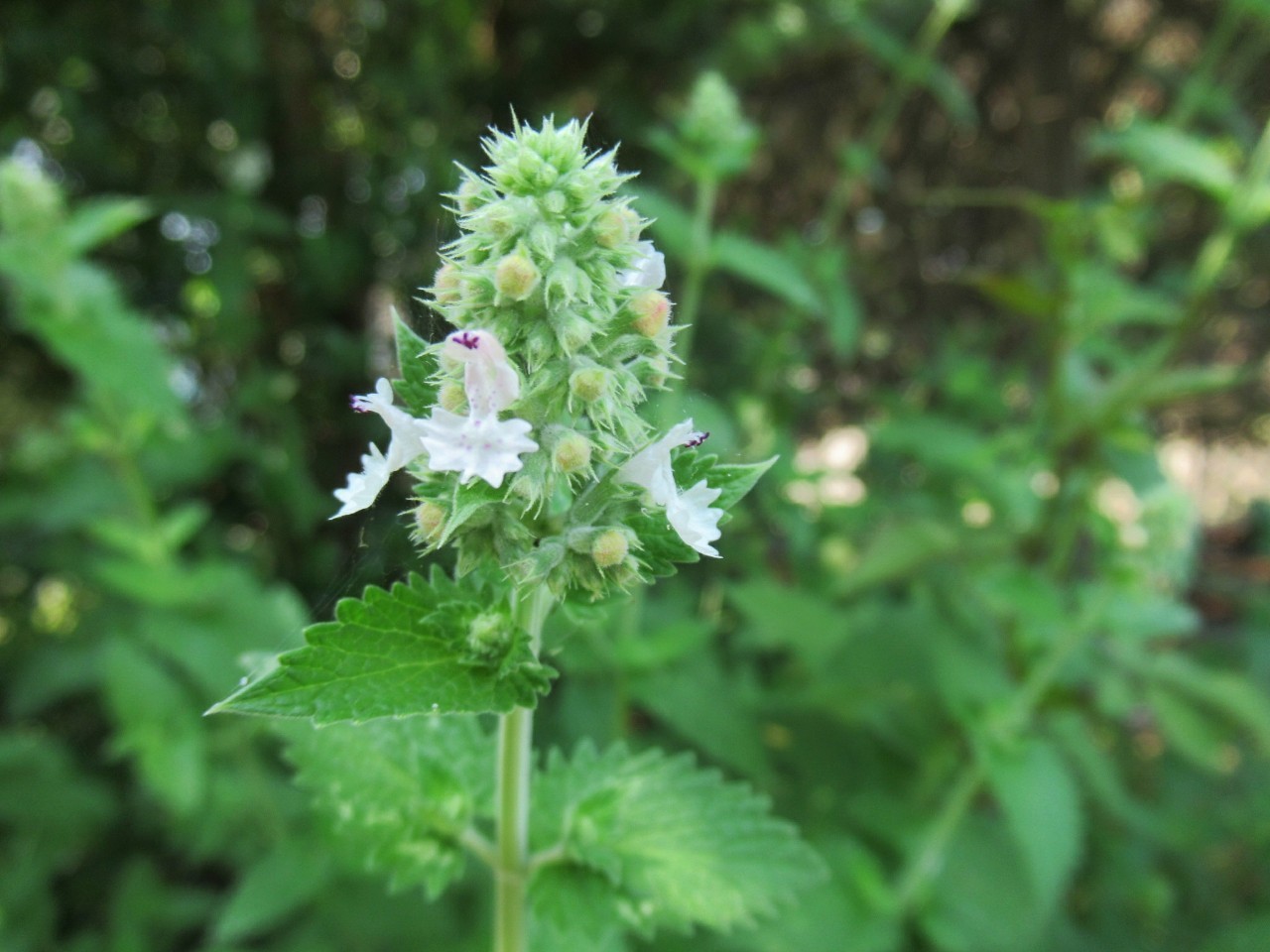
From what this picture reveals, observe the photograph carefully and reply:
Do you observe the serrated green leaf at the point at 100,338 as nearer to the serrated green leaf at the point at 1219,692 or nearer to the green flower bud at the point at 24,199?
the green flower bud at the point at 24,199

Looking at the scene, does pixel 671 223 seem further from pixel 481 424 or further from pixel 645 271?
pixel 481 424

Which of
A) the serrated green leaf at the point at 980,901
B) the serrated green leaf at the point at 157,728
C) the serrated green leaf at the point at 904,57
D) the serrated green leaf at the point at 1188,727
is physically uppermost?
the serrated green leaf at the point at 904,57

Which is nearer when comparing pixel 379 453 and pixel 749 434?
pixel 379 453

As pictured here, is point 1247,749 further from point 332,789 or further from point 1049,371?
point 332,789

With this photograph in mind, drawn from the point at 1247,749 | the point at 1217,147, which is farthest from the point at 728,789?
the point at 1247,749

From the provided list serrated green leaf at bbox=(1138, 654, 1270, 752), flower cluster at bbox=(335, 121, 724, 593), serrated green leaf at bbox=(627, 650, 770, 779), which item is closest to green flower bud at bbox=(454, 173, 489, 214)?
flower cluster at bbox=(335, 121, 724, 593)

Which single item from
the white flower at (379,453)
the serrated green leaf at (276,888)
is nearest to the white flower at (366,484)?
the white flower at (379,453)

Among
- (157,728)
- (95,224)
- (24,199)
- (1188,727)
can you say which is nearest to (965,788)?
(1188,727)
